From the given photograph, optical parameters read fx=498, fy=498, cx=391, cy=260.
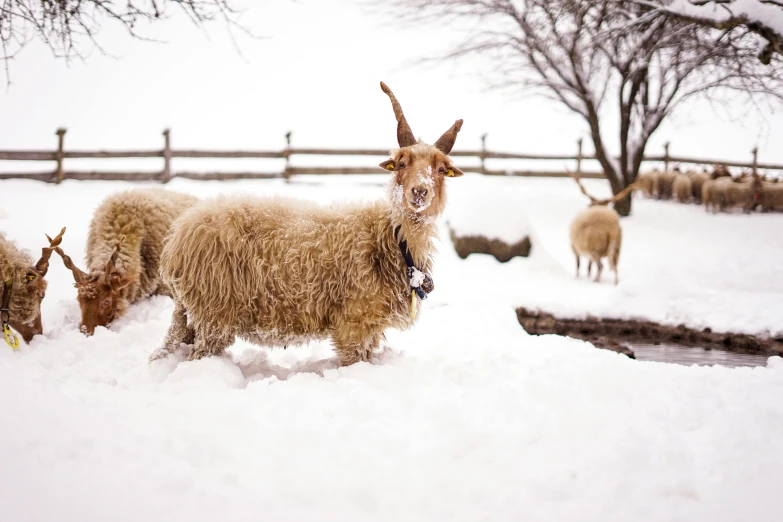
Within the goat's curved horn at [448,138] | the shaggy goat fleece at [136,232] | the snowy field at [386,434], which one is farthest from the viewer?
the shaggy goat fleece at [136,232]

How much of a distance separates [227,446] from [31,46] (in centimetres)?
431

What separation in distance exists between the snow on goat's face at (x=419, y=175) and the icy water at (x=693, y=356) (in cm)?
294

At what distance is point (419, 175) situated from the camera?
3164mm

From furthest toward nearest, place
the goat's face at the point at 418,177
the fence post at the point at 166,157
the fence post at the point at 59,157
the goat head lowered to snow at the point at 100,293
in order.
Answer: the fence post at the point at 166,157, the fence post at the point at 59,157, the goat head lowered to snow at the point at 100,293, the goat's face at the point at 418,177

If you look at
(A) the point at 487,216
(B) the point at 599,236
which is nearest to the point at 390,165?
(A) the point at 487,216

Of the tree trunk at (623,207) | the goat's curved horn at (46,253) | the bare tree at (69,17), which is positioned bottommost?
the goat's curved horn at (46,253)

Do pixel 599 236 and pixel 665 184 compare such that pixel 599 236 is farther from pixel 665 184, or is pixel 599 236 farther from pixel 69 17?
pixel 665 184

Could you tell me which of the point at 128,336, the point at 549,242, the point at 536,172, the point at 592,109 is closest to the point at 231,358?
the point at 128,336

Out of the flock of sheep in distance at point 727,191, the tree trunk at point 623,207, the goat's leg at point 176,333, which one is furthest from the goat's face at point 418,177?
the flock of sheep in distance at point 727,191

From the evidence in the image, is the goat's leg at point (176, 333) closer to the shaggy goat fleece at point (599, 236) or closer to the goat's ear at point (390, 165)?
the goat's ear at point (390, 165)

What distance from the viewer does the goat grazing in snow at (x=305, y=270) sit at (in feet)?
10.5

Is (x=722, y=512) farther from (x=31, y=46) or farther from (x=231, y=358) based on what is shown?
(x=31, y=46)

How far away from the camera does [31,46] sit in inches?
172

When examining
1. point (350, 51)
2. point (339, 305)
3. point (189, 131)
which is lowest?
point (339, 305)
